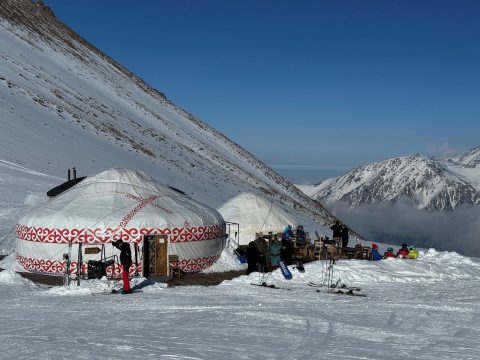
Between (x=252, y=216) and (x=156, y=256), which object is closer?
(x=156, y=256)

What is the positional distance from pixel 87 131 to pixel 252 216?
27.7 m

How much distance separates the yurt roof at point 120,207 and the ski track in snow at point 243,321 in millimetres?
2408

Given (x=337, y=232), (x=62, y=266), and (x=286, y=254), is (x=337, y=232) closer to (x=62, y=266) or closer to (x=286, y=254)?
(x=286, y=254)

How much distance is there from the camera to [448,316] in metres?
12.7

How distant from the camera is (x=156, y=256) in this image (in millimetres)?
18078

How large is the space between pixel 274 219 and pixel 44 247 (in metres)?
11.8

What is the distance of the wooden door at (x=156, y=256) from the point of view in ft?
59.0

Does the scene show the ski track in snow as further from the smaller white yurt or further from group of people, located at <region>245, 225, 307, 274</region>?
the smaller white yurt

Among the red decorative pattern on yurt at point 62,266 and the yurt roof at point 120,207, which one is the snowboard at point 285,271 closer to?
the red decorative pattern on yurt at point 62,266

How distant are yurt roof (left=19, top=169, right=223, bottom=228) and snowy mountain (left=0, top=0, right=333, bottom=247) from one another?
19.4 feet

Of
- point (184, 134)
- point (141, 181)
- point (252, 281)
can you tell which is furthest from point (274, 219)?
point (184, 134)

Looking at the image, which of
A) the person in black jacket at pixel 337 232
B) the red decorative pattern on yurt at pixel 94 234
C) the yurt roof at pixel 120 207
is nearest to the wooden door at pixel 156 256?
the red decorative pattern on yurt at pixel 94 234

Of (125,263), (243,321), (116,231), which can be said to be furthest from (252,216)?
(243,321)

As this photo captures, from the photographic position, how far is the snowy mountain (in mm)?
36781
